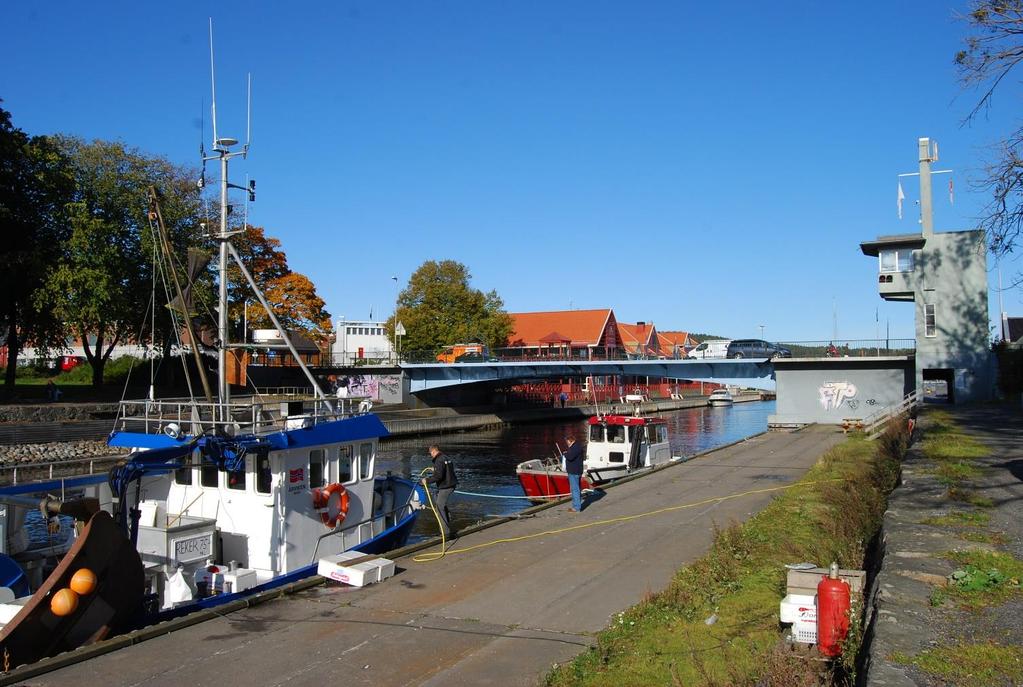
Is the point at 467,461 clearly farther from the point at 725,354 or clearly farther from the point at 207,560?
the point at 207,560

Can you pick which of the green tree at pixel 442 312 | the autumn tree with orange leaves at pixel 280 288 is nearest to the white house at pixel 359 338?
the green tree at pixel 442 312

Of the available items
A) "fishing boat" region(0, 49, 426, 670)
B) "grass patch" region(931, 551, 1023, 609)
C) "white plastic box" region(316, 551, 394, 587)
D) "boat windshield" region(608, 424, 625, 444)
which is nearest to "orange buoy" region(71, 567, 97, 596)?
"fishing boat" region(0, 49, 426, 670)

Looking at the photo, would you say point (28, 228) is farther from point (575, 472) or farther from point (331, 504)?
point (575, 472)

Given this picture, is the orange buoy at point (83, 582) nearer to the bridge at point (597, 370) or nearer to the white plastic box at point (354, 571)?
the white plastic box at point (354, 571)

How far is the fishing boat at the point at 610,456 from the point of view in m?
26.3

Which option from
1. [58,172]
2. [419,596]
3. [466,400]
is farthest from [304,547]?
[466,400]

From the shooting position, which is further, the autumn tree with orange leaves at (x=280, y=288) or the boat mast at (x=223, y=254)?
the autumn tree with orange leaves at (x=280, y=288)

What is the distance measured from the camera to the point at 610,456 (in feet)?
92.6

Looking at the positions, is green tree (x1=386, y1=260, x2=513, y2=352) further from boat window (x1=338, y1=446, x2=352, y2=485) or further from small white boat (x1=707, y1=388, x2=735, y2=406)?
boat window (x1=338, y1=446, x2=352, y2=485)

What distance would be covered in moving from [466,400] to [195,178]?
30060 mm

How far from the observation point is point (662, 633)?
29.0 feet

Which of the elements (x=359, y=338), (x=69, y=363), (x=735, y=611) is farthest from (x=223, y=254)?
(x=359, y=338)

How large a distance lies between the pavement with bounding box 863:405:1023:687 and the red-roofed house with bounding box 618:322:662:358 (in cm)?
9530

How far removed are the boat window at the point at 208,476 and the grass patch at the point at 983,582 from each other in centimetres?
1248
